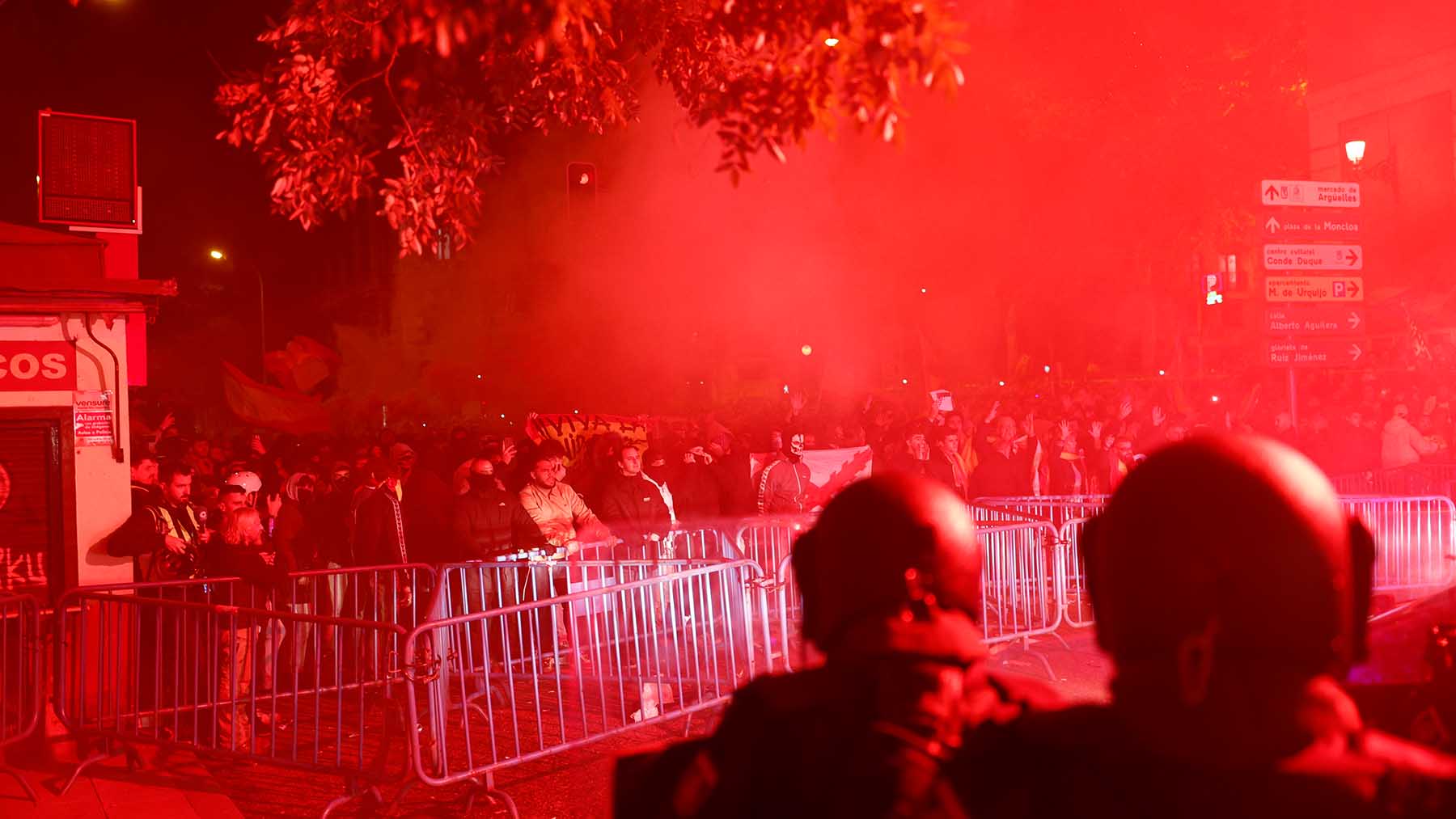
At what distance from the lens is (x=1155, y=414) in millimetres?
16469

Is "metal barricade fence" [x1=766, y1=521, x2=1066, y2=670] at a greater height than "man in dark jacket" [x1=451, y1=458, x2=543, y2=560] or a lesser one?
lesser

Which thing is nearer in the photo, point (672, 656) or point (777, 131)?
point (777, 131)

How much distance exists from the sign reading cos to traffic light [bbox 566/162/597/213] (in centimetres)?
784

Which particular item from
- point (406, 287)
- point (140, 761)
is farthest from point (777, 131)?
point (406, 287)

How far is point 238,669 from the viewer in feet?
22.2

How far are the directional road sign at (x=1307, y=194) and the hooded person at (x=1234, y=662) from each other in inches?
517

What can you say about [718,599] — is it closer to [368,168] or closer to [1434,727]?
[368,168]

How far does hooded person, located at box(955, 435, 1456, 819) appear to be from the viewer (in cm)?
148

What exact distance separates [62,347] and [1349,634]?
781 centimetres

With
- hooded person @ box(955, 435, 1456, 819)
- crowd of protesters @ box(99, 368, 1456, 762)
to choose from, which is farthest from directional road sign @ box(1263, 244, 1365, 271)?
hooded person @ box(955, 435, 1456, 819)

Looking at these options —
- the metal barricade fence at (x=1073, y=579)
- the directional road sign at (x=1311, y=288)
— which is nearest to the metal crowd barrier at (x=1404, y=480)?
the directional road sign at (x=1311, y=288)

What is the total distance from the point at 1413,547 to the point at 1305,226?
17.6ft

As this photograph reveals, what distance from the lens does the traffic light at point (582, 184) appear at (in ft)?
49.0

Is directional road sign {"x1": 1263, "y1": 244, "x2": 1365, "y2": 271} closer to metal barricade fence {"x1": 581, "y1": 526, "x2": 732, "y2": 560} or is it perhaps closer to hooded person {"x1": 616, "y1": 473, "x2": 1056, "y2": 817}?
metal barricade fence {"x1": 581, "y1": 526, "x2": 732, "y2": 560}
